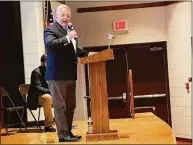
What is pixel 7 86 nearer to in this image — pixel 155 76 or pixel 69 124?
pixel 69 124

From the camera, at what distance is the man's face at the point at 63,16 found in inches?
123

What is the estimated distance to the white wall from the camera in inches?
268

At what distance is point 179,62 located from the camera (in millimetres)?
6973

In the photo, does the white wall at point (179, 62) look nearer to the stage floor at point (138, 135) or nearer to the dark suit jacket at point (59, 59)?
the stage floor at point (138, 135)

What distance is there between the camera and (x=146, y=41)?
735 cm

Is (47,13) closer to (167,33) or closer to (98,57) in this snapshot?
(167,33)

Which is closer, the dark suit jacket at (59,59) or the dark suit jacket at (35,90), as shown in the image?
the dark suit jacket at (59,59)

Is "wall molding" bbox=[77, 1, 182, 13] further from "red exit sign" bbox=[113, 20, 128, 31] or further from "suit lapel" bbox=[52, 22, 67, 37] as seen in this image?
A: "suit lapel" bbox=[52, 22, 67, 37]

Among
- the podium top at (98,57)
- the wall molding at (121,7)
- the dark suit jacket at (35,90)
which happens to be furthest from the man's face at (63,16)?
the wall molding at (121,7)

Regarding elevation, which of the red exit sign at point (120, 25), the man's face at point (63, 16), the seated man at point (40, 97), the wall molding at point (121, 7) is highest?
the wall molding at point (121, 7)

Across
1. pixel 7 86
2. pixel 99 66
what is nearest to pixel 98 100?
pixel 99 66

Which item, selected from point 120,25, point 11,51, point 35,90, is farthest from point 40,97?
point 120,25

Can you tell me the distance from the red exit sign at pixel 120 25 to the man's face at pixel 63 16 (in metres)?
4.11

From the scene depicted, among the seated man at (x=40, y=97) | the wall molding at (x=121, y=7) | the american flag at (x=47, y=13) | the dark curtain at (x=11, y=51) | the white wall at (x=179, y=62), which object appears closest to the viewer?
the seated man at (x=40, y=97)
